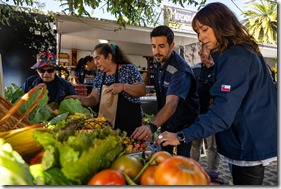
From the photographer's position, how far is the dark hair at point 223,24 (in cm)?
152

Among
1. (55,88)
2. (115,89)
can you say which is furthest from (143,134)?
(55,88)

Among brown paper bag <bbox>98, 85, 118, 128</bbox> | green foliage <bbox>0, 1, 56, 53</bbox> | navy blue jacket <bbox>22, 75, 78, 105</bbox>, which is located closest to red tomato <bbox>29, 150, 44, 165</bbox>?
brown paper bag <bbox>98, 85, 118, 128</bbox>

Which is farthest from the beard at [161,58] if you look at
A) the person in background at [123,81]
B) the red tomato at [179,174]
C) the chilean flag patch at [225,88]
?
the red tomato at [179,174]

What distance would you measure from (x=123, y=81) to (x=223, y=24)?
4.86 ft

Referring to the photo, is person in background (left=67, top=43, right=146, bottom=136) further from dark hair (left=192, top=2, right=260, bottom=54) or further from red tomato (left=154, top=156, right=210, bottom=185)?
red tomato (left=154, top=156, right=210, bottom=185)

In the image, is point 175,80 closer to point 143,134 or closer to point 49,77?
point 143,134

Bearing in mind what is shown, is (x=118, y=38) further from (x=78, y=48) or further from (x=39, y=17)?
(x=78, y=48)

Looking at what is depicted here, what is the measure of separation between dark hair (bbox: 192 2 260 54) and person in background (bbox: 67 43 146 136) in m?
1.25

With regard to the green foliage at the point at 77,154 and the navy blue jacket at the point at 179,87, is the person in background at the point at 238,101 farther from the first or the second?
the navy blue jacket at the point at 179,87

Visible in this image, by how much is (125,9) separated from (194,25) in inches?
77.0

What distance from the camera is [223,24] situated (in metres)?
1.52

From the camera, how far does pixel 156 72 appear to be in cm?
272

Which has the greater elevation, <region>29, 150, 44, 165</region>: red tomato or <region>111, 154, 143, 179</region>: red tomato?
<region>111, 154, 143, 179</region>: red tomato

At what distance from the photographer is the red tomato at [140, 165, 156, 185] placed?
841 mm
